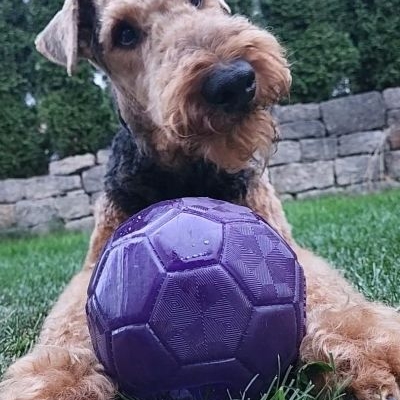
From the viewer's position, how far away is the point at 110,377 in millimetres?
1482

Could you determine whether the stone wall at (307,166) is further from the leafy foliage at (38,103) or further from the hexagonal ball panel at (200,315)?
the hexagonal ball panel at (200,315)

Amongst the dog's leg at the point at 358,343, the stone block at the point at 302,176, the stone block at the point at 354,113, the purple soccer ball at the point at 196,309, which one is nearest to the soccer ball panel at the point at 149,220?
the purple soccer ball at the point at 196,309

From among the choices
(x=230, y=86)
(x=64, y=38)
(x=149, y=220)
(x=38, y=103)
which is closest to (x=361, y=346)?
(x=149, y=220)

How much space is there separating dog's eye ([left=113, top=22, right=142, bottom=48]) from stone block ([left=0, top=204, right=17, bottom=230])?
610cm

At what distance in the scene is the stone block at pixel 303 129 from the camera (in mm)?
8406

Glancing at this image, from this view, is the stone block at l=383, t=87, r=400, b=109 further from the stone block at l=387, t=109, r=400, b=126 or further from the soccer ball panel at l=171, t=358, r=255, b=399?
the soccer ball panel at l=171, t=358, r=255, b=399

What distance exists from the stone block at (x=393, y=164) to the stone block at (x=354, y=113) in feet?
1.31

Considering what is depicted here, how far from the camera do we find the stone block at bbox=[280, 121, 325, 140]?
841 centimetres

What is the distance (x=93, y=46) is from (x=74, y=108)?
5706 millimetres

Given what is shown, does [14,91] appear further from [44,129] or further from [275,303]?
[275,303]

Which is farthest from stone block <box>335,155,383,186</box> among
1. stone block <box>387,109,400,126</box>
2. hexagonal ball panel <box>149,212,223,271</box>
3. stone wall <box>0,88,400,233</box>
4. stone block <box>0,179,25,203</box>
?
hexagonal ball panel <box>149,212,223,271</box>

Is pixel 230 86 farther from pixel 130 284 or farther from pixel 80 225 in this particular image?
pixel 80 225

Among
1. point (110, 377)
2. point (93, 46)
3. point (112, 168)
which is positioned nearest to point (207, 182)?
point (112, 168)

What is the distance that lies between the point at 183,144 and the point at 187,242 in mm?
626
